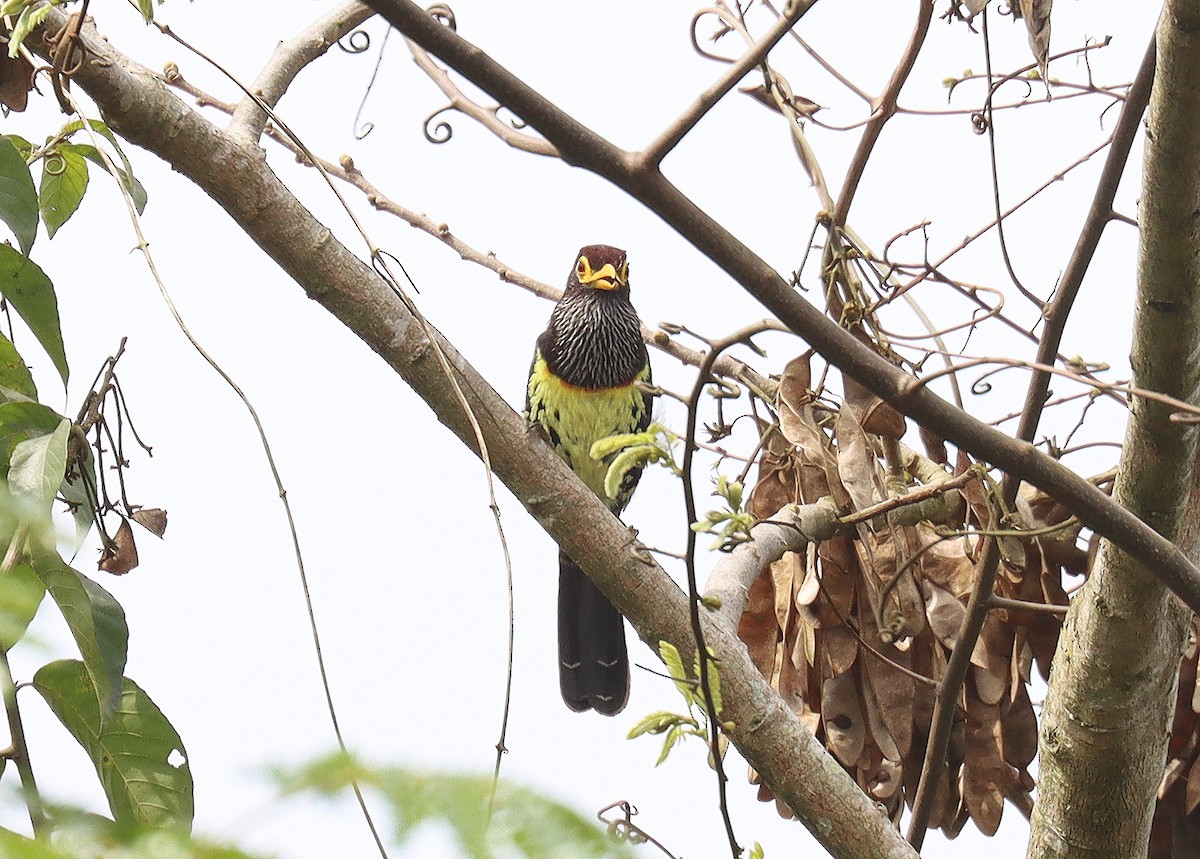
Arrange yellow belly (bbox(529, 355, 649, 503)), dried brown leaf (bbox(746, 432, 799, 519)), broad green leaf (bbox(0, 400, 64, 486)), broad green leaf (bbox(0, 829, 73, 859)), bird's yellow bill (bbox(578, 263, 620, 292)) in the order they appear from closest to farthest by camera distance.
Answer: broad green leaf (bbox(0, 829, 73, 859)), broad green leaf (bbox(0, 400, 64, 486)), dried brown leaf (bbox(746, 432, 799, 519)), yellow belly (bbox(529, 355, 649, 503)), bird's yellow bill (bbox(578, 263, 620, 292))

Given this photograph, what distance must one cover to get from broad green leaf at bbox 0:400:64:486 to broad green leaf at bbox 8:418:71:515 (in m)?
0.02

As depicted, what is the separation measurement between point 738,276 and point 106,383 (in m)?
0.83

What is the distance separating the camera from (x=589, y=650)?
3.62 metres

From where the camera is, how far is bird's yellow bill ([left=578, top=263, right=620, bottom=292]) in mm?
3799

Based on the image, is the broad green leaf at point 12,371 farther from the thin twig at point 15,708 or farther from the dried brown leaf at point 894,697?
the dried brown leaf at point 894,697

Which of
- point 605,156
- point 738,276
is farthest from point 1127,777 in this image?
point 605,156

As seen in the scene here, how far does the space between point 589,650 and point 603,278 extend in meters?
1.08

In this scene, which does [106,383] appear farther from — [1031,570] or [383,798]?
[1031,570]

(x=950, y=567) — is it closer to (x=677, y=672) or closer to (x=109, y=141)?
(x=677, y=672)

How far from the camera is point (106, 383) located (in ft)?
5.21

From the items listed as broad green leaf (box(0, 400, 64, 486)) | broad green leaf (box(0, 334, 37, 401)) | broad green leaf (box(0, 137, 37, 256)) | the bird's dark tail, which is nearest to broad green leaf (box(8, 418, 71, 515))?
broad green leaf (box(0, 400, 64, 486))

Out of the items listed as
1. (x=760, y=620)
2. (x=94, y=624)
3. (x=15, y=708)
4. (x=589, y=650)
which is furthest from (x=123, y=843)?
(x=589, y=650)

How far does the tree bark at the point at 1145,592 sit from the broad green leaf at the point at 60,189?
135cm

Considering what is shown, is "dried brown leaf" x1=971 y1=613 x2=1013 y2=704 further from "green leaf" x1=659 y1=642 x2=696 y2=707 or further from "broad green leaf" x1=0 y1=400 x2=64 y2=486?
"broad green leaf" x1=0 y1=400 x2=64 y2=486
